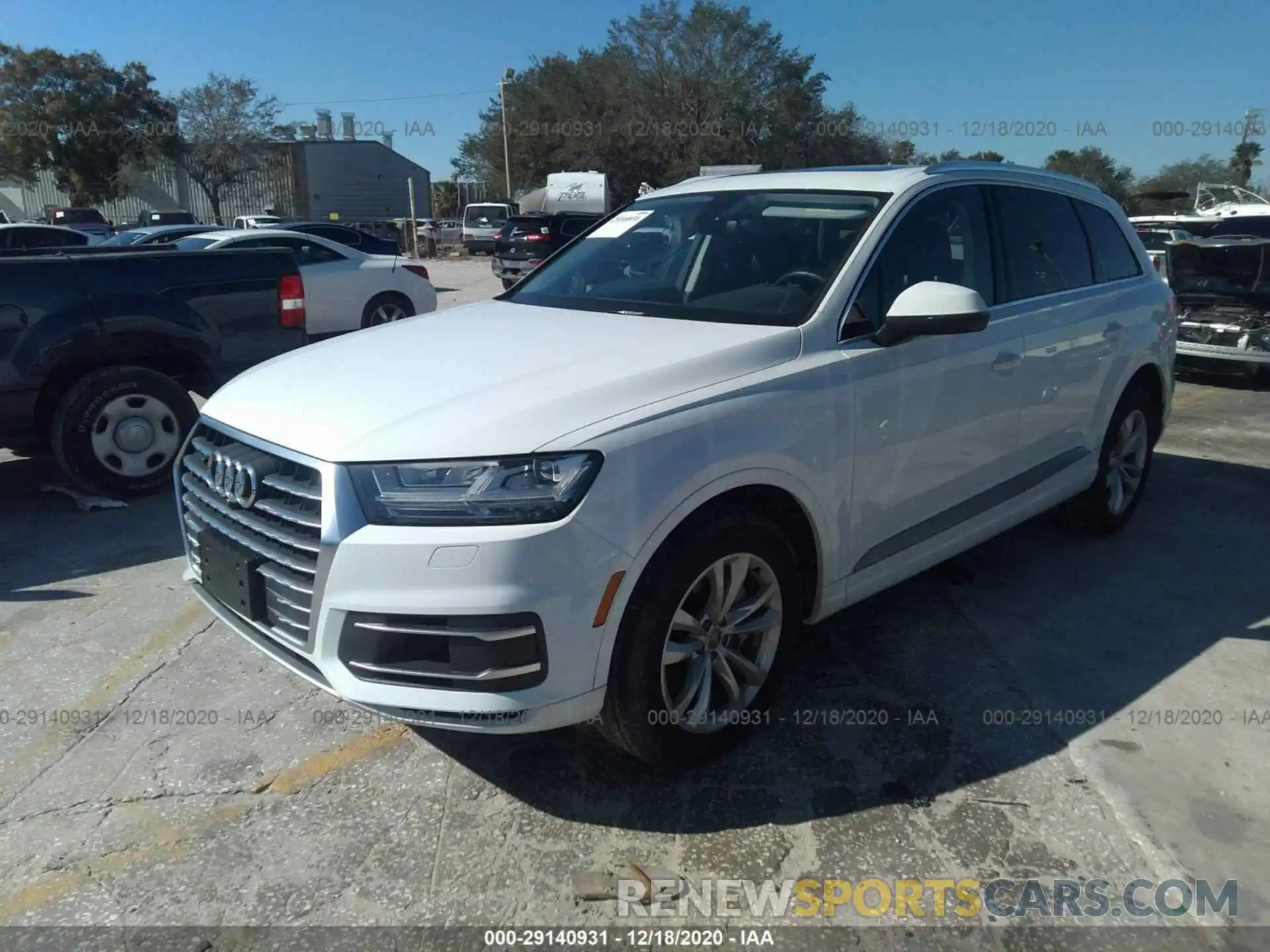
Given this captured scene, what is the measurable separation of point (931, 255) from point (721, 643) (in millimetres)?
1754

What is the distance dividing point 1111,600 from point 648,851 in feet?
8.98

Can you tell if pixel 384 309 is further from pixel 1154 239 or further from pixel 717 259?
pixel 1154 239

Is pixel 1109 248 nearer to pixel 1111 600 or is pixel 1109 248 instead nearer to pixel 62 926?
pixel 1111 600

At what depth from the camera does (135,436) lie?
18.6 feet

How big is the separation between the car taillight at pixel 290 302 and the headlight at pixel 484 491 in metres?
4.19

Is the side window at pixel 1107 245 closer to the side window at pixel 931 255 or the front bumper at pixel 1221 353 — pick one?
the side window at pixel 931 255

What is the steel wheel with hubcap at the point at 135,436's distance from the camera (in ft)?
18.2

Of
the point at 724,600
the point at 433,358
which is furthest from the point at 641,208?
the point at 724,600

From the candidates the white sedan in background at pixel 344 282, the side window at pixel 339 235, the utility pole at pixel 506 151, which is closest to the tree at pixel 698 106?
Answer: the utility pole at pixel 506 151

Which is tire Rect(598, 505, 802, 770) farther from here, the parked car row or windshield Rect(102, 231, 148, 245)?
windshield Rect(102, 231, 148, 245)

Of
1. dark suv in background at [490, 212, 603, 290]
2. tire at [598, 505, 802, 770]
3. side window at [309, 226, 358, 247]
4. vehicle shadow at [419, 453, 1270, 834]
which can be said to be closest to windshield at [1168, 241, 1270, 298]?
vehicle shadow at [419, 453, 1270, 834]

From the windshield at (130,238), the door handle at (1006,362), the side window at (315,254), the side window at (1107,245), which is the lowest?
the door handle at (1006,362)

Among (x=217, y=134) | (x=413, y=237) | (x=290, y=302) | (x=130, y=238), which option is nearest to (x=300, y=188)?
(x=217, y=134)

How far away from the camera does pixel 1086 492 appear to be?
192 inches
